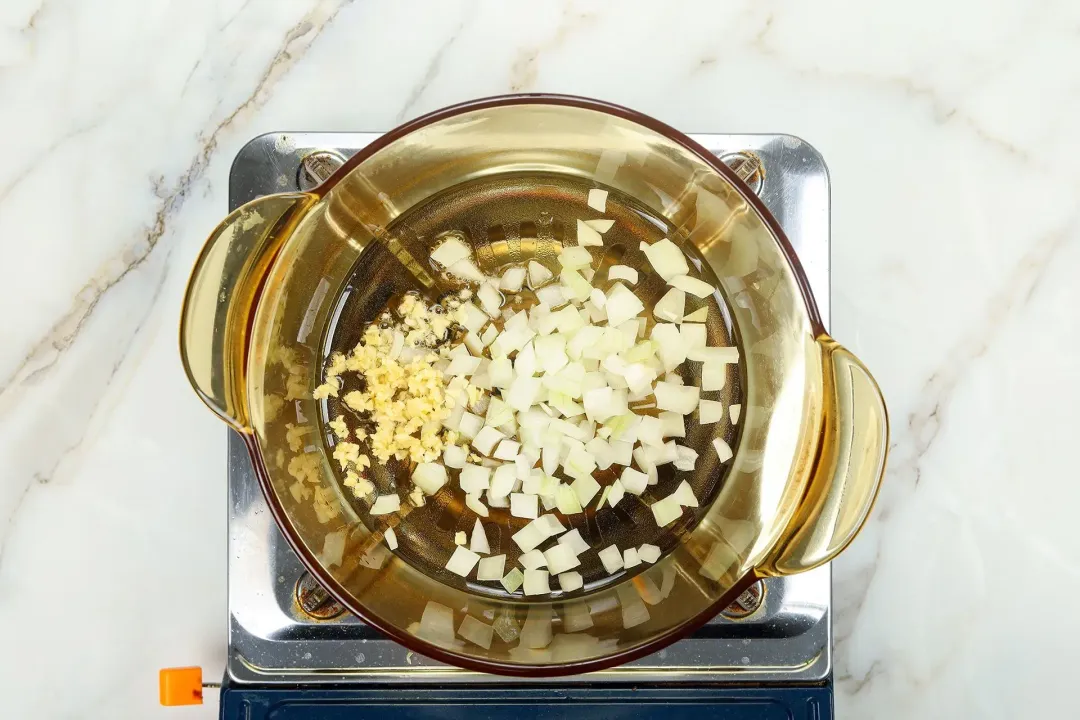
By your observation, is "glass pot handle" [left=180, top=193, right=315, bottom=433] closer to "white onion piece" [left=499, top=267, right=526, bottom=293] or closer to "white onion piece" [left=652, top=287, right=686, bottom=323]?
"white onion piece" [left=499, top=267, right=526, bottom=293]

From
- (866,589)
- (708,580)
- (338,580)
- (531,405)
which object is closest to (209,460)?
(338,580)

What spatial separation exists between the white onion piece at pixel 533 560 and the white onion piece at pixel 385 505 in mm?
125

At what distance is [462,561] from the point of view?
69cm

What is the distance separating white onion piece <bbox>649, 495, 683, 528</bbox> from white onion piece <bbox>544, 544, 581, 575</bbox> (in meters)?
0.09

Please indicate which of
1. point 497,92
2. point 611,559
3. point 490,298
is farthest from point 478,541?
point 497,92

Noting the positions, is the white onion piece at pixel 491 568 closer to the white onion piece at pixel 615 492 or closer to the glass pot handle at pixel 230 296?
the white onion piece at pixel 615 492

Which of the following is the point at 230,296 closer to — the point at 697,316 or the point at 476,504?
the point at 476,504

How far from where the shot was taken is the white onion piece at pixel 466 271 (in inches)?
28.0

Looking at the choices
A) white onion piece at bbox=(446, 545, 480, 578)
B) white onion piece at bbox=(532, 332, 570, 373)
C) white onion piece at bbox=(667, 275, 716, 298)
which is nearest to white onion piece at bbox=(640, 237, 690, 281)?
white onion piece at bbox=(667, 275, 716, 298)

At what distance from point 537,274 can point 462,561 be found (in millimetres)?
279

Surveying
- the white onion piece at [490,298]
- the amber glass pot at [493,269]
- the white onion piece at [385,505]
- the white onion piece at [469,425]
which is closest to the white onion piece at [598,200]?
the amber glass pot at [493,269]

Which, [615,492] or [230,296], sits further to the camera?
[615,492]

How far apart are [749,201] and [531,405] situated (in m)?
0.26

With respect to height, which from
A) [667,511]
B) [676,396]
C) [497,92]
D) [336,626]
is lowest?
[336,626]
